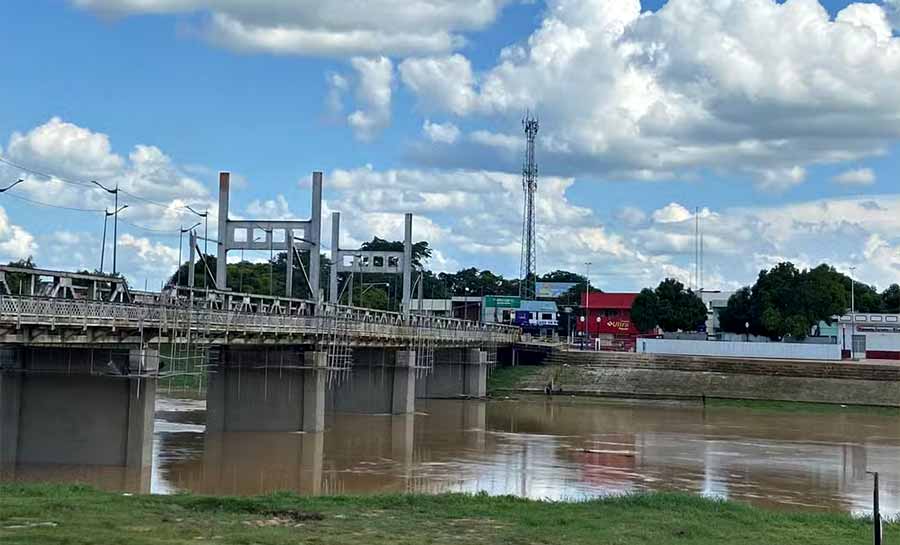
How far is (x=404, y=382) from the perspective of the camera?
83875 mm

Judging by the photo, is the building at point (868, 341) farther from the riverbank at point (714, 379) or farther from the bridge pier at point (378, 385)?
the bridge pier at point (378, 385)

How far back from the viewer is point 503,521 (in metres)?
28.6

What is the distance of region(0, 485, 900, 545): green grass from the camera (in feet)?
78.8

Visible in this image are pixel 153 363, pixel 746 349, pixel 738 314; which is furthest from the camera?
pixel 738 314

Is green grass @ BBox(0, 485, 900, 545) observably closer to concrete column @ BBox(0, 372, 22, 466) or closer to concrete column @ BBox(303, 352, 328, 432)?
concrete column @ BBox(0, 372, 22, 466)

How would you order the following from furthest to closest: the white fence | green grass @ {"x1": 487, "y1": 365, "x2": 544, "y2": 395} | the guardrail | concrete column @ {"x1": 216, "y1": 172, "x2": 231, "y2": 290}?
the white fence → green grass @ {"x1": 487, "y1": 365, "x2": 544, "y2": 395} → concrete column @ {"x1": 216, "y1": 172, "x2": 231, "y2": 290} → the guardrail

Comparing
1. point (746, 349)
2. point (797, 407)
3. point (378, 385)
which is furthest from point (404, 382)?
point (746, 349)

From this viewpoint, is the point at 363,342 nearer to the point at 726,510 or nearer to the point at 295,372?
the point at 295,372

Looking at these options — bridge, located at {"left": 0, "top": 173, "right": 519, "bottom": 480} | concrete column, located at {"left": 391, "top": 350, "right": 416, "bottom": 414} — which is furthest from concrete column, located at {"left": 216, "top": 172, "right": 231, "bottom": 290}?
concrete column, located at {"left": 391, "top": 350, "right": 416, "bottom": 414}

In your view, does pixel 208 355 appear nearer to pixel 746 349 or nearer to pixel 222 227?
pixel 222 227

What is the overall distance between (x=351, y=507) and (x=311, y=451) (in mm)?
26478

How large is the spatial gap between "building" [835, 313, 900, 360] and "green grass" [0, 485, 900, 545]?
91.8 m

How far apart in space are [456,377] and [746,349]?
31.0 m

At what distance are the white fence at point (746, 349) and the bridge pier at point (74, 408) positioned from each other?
78.3 m
